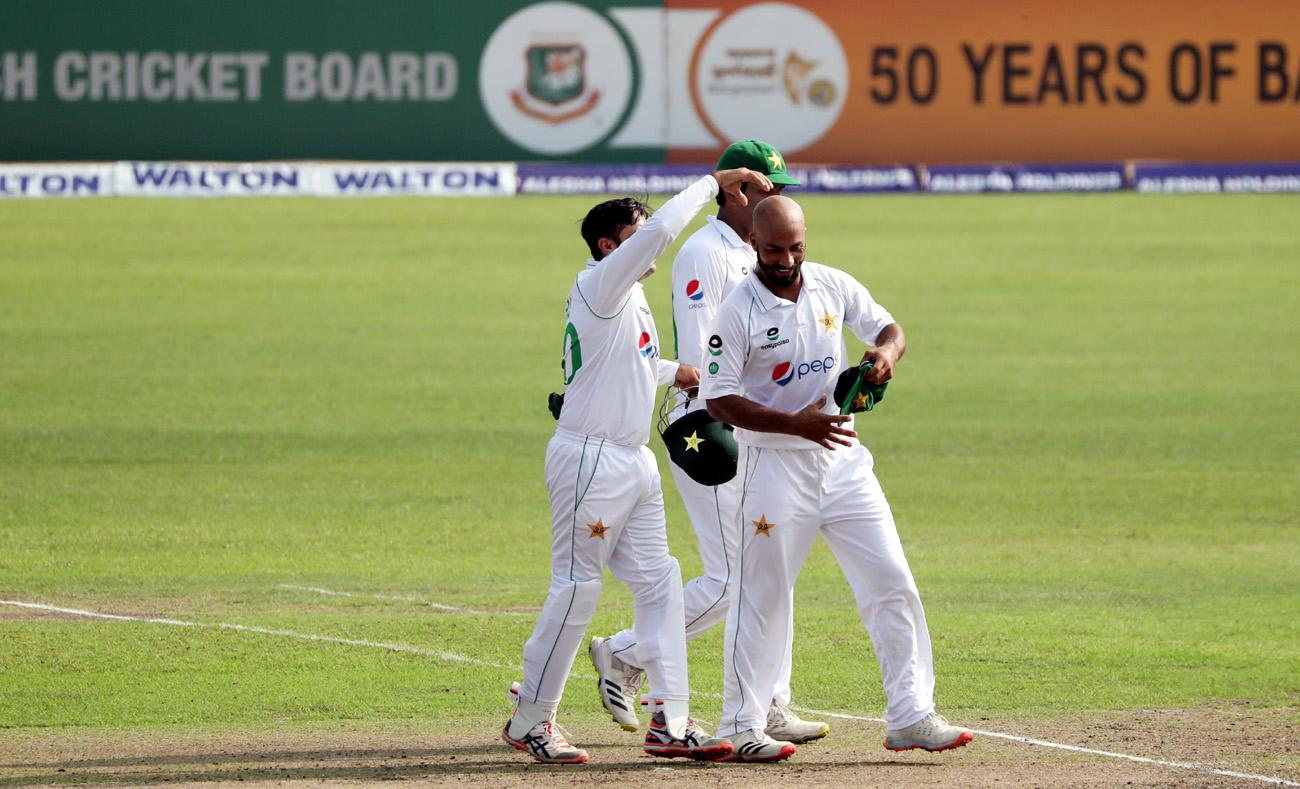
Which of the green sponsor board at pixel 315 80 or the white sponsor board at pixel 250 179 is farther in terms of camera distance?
the green sponsor board at pixel 315 80

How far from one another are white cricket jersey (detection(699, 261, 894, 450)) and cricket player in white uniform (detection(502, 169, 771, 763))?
0.38 m

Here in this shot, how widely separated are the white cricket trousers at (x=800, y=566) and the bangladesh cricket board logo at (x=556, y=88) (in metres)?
29.7

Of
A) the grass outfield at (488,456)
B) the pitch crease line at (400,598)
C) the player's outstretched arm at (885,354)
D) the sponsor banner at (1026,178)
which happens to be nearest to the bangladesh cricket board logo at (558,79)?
the grass outfield at (488,456)

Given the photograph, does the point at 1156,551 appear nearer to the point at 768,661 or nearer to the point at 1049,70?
the point at 768,661

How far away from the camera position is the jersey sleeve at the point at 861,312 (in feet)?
26.5

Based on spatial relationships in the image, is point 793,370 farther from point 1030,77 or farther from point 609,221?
point 1030,77

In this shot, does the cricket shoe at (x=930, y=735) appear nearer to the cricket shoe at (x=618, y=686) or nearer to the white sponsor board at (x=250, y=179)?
the cricket shoe at (x=618, y=686)

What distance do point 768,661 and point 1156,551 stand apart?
20.3 feet

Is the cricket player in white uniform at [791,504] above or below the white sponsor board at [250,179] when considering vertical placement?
below

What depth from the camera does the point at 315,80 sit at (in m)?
37.3

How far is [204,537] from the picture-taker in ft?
44.8

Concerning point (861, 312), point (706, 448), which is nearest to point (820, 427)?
point (706, 448)

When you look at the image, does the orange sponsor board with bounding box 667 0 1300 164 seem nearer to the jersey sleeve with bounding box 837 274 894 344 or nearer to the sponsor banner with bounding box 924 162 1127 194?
the sponsor banner with bounding box 924 162 1127 194

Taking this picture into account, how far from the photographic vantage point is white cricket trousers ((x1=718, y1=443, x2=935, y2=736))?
7.85 metres
